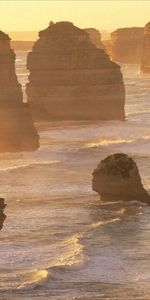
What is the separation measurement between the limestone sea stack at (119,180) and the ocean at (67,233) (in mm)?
494

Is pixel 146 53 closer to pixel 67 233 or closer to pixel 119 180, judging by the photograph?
pixel 119 180

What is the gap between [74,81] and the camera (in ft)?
256

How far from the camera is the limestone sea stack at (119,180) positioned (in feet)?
130

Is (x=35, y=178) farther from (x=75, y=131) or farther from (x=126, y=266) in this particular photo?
(x=75, y=131)

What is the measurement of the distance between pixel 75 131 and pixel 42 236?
39.9 m

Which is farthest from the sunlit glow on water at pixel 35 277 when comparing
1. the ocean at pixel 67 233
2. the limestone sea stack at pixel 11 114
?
the limestone sea stack at pixel 11 114

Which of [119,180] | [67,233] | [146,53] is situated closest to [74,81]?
[119,180]

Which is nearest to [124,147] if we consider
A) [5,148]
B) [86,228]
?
[5,148]

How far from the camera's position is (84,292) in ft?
88.5

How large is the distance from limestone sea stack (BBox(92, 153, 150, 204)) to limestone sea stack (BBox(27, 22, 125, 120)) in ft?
123

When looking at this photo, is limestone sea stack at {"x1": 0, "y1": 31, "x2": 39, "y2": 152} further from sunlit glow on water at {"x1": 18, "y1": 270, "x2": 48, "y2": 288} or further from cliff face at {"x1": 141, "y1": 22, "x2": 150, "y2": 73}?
cliff face at {"x1": 141, "y1": 22, "x2": 150, "y2": 73}

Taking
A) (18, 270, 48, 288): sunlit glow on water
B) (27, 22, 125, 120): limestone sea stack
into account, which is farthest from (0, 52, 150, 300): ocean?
(27, 22, 125, 120): limestone sea stack

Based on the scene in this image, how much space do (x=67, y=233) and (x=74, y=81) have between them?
1742 inches

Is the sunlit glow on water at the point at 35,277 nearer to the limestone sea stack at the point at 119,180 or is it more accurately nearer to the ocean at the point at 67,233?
the ocean at the point at 67,233
